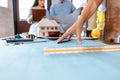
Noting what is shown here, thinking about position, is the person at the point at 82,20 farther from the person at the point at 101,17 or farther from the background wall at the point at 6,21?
the background wall at the point at 6,21

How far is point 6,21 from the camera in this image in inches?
193

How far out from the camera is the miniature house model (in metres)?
1.76

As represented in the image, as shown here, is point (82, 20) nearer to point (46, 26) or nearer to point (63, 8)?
point (46, 26)

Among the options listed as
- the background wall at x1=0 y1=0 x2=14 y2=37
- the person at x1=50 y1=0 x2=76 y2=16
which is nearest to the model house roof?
the person at x1=50 y1=0 x2=76 y2=16

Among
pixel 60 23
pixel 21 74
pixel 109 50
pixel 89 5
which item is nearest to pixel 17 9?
pixel 60 23

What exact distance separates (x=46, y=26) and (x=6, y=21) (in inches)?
134

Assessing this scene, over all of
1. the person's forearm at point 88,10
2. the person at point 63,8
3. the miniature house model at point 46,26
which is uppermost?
the person at point 63,8

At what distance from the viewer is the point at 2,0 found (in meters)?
4.92

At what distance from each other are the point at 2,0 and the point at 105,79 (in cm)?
488

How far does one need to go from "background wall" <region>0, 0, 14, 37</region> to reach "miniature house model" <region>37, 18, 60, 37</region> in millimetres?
3138

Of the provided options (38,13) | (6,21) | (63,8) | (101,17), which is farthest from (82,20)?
(6,21)

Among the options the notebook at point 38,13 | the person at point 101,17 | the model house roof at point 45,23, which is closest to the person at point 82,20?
the model house roof at point 45,23

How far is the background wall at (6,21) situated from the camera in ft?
15.4

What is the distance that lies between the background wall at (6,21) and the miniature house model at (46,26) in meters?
3.14
